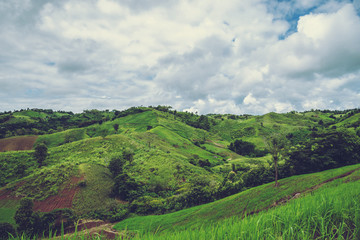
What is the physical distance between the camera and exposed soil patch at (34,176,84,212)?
57875 mm

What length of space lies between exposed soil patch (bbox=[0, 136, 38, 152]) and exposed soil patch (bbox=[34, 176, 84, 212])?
8348 cm

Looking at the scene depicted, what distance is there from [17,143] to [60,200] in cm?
9801

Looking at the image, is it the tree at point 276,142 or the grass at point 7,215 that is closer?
the tree at point 276,142

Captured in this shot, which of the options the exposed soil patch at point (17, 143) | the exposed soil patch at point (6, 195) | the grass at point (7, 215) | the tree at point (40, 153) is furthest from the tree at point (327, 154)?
the exposed soil patch at point (17, 143)

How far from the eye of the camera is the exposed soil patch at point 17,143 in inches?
4713

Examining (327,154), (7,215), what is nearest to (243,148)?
(327,154)

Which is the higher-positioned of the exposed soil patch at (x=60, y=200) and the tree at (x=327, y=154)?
the tree at (x=327, y=154)

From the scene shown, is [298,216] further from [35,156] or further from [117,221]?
[35,156]

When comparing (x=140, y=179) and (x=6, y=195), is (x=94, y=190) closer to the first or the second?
→ (x=140, y=179)

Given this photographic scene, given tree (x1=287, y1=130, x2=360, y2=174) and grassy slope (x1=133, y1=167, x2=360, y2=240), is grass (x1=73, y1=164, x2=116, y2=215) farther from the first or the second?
grassy slope (x1=133, y1=167, x2=360, y2=240)

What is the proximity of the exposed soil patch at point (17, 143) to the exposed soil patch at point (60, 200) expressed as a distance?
274 feet

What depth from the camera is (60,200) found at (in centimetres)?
6122

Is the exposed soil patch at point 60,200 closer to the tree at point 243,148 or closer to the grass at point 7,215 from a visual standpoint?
the grass at point 7,215

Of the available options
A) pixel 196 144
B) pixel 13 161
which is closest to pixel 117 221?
pixel 13 161
